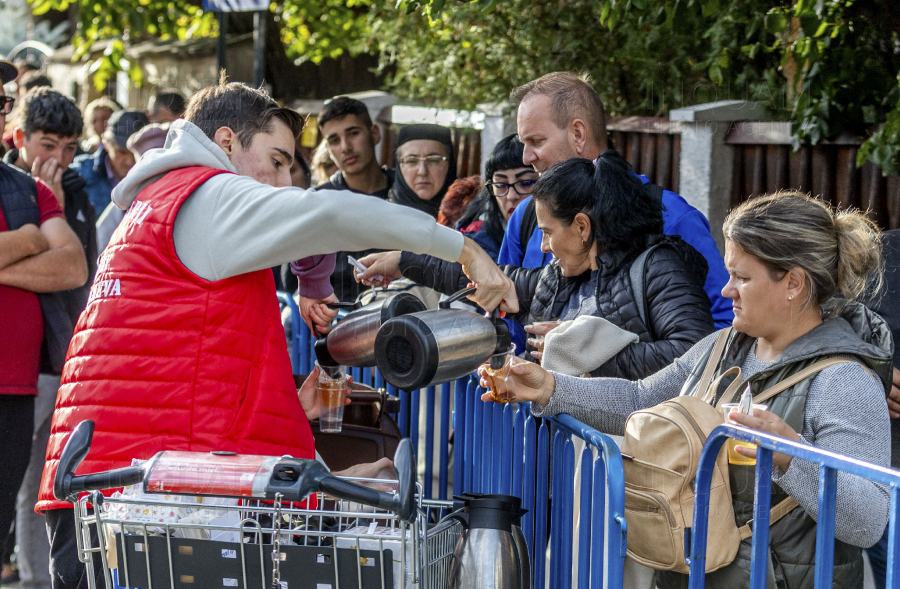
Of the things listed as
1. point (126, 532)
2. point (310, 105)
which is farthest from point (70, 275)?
point (310, 105)

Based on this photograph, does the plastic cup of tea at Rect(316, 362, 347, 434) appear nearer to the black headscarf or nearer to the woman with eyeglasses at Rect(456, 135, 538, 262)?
the woman with eyeglasses at Rect(456, 135, 538, 262)

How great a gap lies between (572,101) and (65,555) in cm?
241

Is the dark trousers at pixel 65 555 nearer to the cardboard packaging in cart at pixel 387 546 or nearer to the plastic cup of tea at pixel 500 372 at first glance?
the cardboard packaging in cart at pixel 387 546

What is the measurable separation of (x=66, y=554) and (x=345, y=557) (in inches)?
50.8

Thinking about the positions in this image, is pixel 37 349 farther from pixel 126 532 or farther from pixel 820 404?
pixel 820 404

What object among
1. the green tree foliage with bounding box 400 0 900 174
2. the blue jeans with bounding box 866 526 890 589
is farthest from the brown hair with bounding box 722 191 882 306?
the green tree foliage with bounding box 400 0 900 174

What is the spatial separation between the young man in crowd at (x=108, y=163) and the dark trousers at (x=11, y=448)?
127 inches

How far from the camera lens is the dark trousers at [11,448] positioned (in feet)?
12.5

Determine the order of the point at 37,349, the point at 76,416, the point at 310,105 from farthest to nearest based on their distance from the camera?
1. the point at 310,105
2. the point at 37,349
3. the point at 76,416

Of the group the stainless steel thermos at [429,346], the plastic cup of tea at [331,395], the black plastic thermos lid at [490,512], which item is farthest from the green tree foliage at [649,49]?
the black plastic thermos lid at [490,512]

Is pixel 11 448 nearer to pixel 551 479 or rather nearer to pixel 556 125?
pixel 551 479

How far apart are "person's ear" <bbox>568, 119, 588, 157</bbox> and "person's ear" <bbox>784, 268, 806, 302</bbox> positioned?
151 centimetres

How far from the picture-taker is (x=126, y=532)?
7.09 feet

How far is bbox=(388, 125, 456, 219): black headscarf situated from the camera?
5910mm
